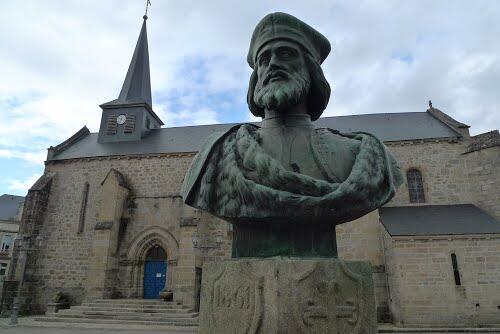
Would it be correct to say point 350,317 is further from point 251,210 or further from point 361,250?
point 361,250

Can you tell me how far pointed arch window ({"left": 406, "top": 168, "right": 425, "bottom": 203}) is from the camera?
1983 centimetres

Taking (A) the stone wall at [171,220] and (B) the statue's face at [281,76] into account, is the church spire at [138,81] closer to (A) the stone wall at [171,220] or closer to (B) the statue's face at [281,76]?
(A) the stone wall at [171,220]

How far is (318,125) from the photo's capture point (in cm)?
2316

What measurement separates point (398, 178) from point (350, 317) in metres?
1.16

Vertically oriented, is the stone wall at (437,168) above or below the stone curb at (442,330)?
above

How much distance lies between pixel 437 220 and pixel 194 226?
11.6 m

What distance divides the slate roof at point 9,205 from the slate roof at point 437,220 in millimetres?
45984

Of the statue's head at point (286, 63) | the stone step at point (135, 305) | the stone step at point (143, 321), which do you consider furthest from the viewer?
the stone step at point (135, 305)

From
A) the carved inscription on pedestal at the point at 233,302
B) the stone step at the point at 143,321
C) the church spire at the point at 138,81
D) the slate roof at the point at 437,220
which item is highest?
the church spire at the point at 138,81

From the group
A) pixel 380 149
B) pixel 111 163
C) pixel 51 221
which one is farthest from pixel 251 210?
pixel 51 221

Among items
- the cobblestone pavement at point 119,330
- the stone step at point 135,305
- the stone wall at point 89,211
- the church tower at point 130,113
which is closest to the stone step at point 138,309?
the stone step at point 135,305

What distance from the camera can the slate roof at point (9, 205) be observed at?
45.0 m

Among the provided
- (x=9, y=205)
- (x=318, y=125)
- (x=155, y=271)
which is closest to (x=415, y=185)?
(x=318, y=125)

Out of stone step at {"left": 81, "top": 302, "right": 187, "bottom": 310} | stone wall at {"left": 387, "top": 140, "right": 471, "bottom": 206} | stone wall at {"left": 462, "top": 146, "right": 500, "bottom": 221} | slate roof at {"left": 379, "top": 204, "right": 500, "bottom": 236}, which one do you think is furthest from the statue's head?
stone wall at {"left": 462, "top": 146, "right": 500, "bottom": 221}
